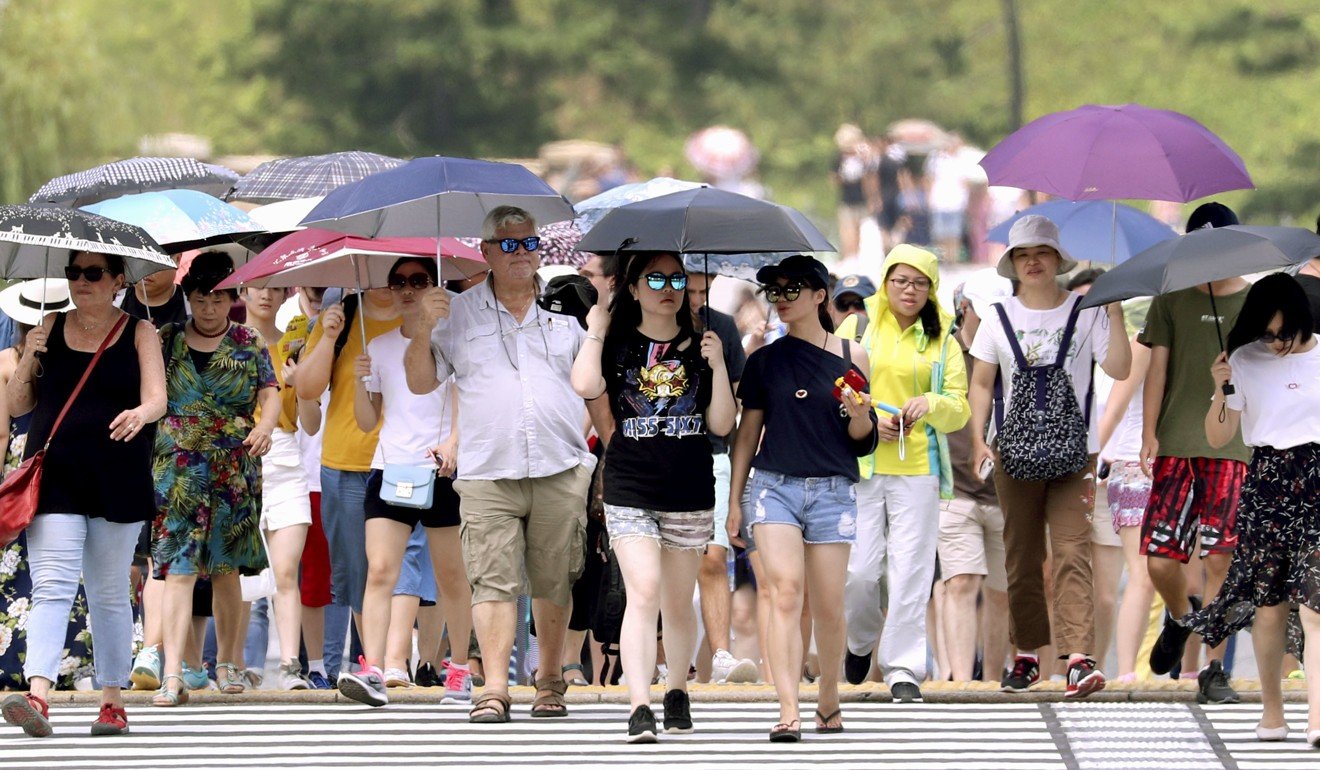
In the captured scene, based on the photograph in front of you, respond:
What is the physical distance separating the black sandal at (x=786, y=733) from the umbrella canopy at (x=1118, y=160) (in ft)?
8.65

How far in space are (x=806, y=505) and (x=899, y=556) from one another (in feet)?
5.41

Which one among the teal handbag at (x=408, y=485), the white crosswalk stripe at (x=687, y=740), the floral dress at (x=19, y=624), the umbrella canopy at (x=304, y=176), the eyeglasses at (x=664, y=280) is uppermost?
the umbrella canopy at (x=304, y=176)

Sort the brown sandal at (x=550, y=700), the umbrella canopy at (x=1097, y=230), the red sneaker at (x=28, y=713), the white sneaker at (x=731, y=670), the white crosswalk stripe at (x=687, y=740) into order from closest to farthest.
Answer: the white crosswalk stripe at (x=687, y=740)
the red sneaker at (x=28, y=713)
the brown sandal at (x=550, y=700)
the white sneaker at (x=731, y=670)
the umbrella canopy at (x=1097, y=230)

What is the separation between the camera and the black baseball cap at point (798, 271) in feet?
34.6

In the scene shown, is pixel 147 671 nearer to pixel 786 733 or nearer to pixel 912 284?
pixel 786 733

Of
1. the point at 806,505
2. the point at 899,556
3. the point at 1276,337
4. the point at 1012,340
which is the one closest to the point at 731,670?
the point at 899,556

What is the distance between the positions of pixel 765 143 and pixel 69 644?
40.4 m

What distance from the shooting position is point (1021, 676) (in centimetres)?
1166

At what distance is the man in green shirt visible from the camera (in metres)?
11.5

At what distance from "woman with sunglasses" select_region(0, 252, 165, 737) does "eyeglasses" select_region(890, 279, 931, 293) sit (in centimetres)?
330

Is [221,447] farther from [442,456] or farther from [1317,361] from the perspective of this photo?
[1317,361]

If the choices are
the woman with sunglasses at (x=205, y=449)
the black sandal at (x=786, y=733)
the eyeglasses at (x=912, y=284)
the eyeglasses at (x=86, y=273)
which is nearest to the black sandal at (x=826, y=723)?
the black sandal at (x=786, y=733)

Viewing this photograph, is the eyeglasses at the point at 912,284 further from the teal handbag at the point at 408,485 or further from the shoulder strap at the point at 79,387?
the shoulder strap at the point at 79,387

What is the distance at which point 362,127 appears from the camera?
52.0 metres
